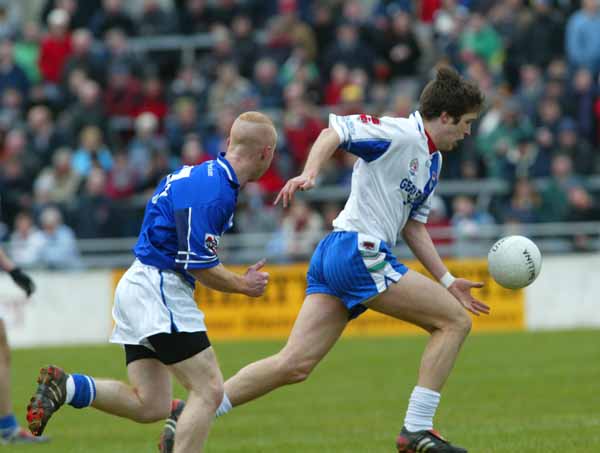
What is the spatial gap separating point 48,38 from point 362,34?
6.38 m

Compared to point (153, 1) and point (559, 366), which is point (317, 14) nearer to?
point (153, 1)

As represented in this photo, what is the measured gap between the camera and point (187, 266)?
23.8ft

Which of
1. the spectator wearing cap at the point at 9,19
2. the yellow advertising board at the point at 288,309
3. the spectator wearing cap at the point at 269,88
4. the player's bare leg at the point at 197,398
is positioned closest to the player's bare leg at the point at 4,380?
the player's bare leg at the point at 197,398

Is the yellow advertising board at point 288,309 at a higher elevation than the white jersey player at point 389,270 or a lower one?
lower

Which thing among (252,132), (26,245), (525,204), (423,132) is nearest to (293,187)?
(252,132)

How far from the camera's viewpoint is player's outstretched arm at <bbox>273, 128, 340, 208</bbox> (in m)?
7.42

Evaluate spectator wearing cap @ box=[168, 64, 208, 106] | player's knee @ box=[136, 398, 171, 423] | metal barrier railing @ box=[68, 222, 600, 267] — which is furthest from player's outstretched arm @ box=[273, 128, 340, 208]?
spectator wearing cap @ box=[168, 64, 208, 106]

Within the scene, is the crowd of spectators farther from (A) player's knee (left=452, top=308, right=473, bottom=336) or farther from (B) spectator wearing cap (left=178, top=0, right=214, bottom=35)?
(A) player's knee (left=452, top=308, right=473, bottom=336)

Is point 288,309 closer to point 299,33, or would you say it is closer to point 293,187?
point 299,33

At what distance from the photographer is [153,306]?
7.48 m

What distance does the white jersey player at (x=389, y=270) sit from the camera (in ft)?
27.5

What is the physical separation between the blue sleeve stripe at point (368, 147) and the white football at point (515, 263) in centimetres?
105

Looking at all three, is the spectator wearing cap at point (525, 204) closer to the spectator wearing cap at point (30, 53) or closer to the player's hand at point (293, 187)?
the spectator wearing cap at point (30, 53)

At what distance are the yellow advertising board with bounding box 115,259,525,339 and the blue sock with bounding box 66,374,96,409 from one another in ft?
41.2
